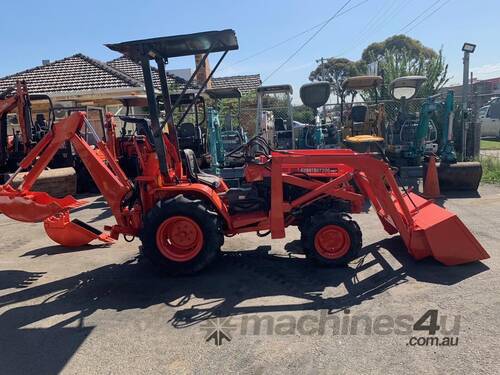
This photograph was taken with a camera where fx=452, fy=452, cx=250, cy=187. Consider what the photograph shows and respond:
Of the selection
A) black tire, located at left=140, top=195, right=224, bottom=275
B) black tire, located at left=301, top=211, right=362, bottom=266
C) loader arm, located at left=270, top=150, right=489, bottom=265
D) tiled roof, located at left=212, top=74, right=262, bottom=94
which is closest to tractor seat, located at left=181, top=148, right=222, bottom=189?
black tire, located at left=140, top=195, right=224, bottom=275

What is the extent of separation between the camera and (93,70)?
61.1 ft

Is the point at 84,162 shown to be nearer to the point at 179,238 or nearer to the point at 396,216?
the point at 179,238

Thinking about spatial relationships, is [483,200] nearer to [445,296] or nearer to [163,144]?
[445,296]

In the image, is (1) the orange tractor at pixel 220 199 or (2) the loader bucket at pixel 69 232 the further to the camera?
(2) the loader bucket at pixel 69 232

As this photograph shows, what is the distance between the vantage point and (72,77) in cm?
1816

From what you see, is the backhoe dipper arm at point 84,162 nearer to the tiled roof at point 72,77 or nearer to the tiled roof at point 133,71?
the tiled roof at point 72,77

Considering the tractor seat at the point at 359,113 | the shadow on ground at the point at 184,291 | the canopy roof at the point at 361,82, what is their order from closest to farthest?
the shadow on ground at the point at 184,291 < the canopy roof at the point at 361,82 < the tractor seat at the point at 359,113

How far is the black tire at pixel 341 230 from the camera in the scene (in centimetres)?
492

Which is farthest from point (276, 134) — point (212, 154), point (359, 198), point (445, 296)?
point (445, 296)

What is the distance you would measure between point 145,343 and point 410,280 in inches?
104

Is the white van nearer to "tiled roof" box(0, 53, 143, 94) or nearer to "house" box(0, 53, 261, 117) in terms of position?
"house" box(0, 53, 261, 117)

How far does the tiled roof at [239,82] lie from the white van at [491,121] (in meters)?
12.2

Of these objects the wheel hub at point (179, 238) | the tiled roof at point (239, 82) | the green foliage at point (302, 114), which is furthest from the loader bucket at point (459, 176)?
the tiled roof at point (239, 82)

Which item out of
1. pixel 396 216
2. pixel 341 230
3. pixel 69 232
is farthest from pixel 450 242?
pixel 69 232
